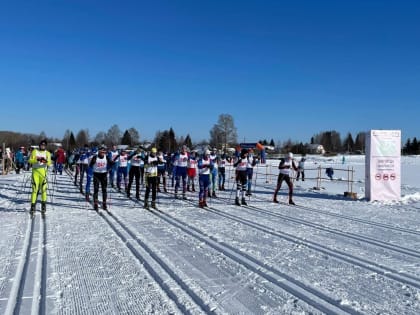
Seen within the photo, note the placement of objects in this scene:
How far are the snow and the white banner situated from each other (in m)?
4.12

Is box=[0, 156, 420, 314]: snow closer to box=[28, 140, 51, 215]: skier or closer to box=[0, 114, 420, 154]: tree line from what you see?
box=[28, 140, 51, 215]: skier

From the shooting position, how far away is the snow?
4.83 metres

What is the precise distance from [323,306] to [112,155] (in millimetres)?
15280

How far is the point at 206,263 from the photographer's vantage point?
6520mm

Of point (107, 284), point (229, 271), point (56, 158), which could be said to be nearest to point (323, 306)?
point (229, 271)

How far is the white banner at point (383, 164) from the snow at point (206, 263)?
4124mm

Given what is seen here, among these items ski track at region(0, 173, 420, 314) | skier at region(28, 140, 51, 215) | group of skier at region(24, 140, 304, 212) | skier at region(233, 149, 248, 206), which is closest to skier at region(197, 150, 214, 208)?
group of skier at region(24, 140, 304, 212)

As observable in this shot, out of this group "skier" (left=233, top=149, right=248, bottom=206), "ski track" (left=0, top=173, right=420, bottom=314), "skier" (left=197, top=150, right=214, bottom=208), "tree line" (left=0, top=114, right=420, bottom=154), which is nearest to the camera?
"ski track" (left=0, top=173, right=420, bottom=314)

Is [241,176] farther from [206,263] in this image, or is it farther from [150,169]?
[206,263]

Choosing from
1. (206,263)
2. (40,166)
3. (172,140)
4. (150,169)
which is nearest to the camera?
(206,263)

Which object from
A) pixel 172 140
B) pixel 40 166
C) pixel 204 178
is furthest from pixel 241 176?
pixel 172 140

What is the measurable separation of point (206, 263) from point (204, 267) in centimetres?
22

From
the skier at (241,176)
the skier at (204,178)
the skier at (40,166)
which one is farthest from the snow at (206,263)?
the skier at (241,176)

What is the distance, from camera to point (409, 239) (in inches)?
344
